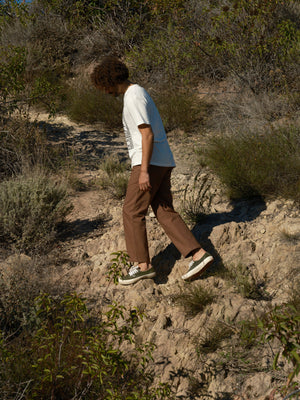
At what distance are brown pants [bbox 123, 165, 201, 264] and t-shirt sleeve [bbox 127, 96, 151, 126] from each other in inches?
14.3

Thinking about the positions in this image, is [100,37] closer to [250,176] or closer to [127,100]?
[250,176]

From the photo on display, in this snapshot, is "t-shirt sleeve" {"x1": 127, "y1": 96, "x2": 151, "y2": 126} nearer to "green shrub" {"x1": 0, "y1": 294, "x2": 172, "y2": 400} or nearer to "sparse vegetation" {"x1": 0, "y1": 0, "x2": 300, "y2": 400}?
"sparse vegetation" {"x1": 0, "y1": 0, "x2": 300, "y2": 400}

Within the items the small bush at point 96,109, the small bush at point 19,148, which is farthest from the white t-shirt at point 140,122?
the small bush at point 96,109

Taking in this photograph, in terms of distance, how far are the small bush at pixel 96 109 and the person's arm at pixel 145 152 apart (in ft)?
14.5

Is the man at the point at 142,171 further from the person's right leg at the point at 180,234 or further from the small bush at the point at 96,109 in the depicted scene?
the small bush at the point at 96,109

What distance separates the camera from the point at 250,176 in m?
4.31

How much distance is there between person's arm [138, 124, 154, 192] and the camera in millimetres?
2902

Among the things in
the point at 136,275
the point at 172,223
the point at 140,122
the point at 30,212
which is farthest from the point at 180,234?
the point at 30,212

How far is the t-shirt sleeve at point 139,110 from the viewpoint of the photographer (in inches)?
113

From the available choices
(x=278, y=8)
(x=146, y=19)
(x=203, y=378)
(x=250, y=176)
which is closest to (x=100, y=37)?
(x=146, y=19)

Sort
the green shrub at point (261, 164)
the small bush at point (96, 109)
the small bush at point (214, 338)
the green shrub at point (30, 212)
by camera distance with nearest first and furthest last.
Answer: the small bush at point (214, 338), the green shrub at point (30, 212), the green shrub at point (261, 164), the small bush at point (96, 109)

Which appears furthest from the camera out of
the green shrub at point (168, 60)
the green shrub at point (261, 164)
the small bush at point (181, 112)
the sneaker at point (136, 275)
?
the green shrub at point (168, 60)

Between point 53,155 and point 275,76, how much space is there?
158 inches

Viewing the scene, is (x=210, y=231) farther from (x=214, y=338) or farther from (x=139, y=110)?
(x=139, y=110)
